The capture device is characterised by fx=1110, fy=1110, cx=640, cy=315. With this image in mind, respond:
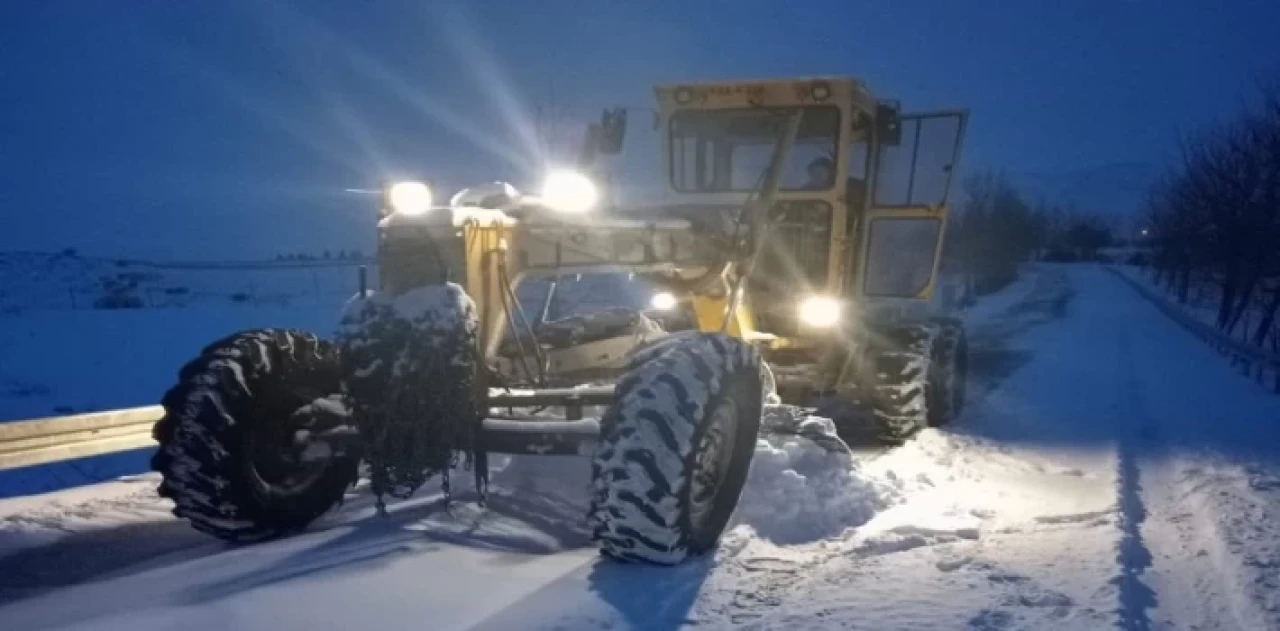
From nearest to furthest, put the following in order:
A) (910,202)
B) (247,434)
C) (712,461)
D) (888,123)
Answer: (712,461) → (247,434) → (888,123) → (910,202)

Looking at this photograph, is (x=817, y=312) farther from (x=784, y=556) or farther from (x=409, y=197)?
(x=409, y=197)

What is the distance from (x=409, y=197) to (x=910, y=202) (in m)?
5.93

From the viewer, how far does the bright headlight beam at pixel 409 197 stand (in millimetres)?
6039

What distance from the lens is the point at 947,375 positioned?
11.1 meters

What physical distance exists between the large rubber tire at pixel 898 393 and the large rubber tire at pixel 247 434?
4734 millimetres

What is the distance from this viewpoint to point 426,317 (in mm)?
5684

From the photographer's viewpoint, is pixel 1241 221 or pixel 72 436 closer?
pixel 72 436

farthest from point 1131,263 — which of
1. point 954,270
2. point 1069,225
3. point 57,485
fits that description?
point 57,485

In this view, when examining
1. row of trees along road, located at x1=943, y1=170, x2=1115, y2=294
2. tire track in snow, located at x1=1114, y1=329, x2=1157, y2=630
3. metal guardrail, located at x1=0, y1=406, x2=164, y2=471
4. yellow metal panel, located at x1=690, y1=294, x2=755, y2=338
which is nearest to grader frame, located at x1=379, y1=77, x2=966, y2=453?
yellow metal panel, located at x1=690, y1=294, x2=755, y2=338

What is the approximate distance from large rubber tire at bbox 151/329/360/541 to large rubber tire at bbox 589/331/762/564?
217 centimetres

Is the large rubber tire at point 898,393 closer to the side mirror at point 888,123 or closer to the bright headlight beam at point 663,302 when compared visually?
the bright headlight beam at point 663,302

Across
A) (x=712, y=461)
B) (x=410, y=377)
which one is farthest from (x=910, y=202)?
(x=410, y=377)

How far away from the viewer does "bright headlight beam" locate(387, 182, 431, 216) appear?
6.04 metres

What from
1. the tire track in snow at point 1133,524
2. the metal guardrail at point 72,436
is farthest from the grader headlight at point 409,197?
the tire track in snow at point 1133,524
